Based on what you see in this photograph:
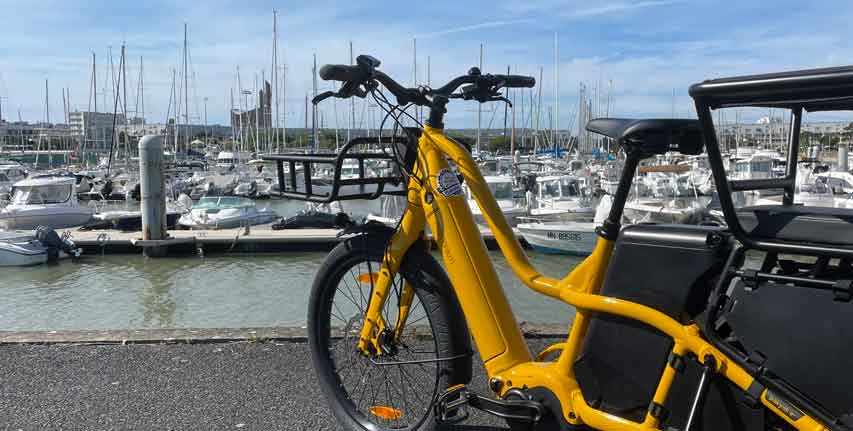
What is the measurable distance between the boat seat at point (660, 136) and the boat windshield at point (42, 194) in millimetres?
26814

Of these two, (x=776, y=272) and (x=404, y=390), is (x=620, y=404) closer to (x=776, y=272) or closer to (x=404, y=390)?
(x=776, y=272)

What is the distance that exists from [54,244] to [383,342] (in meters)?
17.3

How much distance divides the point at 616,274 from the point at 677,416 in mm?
476

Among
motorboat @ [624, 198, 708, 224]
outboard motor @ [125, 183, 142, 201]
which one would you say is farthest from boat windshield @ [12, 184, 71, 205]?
motorboat @ [624, 198, 708, 224]

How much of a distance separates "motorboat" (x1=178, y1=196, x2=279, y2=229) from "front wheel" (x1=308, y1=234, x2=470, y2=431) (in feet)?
64.3

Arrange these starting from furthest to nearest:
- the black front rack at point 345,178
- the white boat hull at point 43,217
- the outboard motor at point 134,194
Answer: the outboard motor at point 134,194 < the white boat hull at point 43,217 < the black front rack at point 345,178

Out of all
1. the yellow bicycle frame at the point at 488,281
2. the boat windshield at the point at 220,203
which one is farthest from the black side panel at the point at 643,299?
the boat windshield at the point at 220,203

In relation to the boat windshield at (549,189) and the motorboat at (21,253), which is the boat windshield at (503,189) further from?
the motorboat at (21,253)

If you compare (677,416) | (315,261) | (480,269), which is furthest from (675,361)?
(315,261)

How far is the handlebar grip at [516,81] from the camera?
306cm

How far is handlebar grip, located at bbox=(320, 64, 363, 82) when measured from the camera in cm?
283

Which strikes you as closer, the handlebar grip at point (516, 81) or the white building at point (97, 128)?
the handlebar grip at point (516, 81)

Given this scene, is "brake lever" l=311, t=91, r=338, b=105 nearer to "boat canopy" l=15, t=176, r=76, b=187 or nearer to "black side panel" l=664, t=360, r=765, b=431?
"black side panel" l=664, t=360, r=765, b=431

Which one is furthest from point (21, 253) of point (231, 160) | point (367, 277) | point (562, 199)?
point (231, 160)
